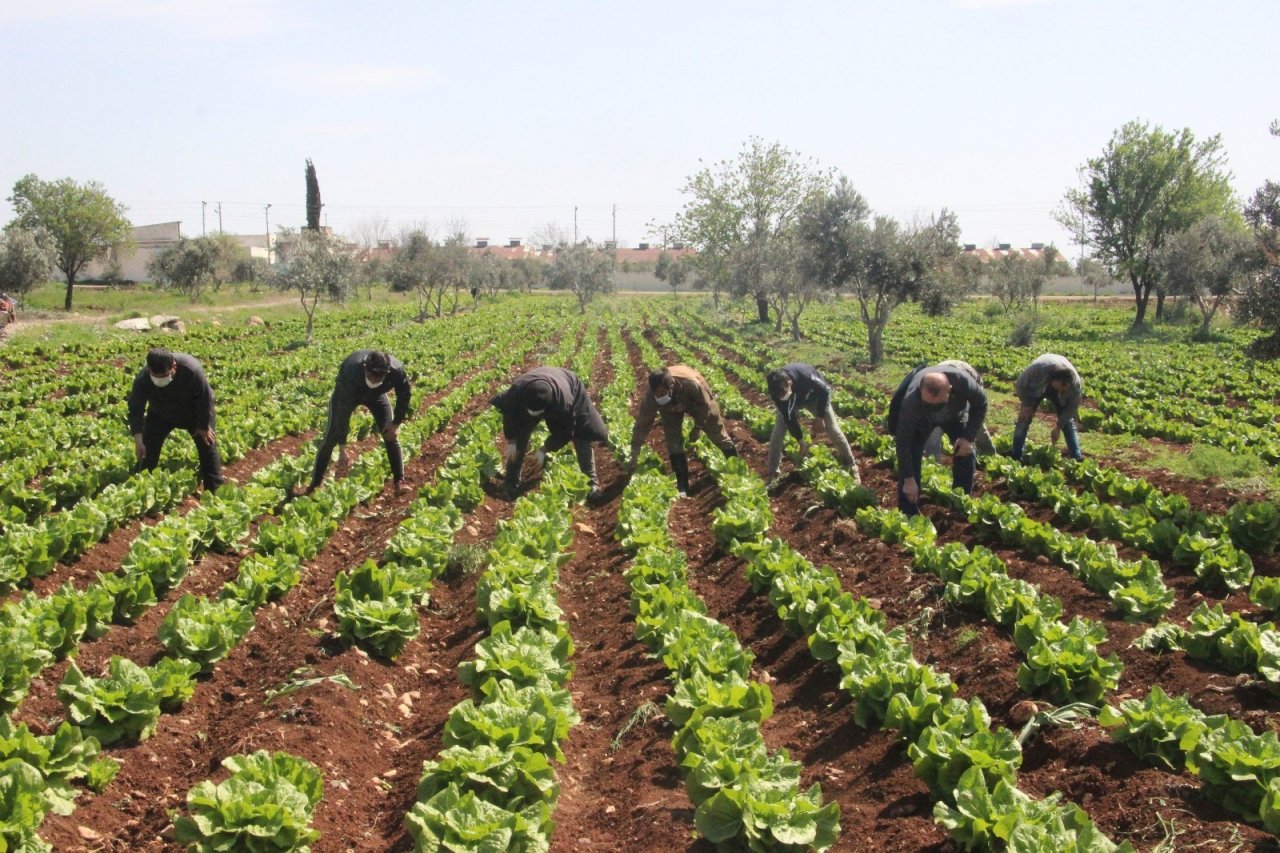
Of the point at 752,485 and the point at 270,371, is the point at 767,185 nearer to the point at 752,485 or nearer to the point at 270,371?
the point at 270,371

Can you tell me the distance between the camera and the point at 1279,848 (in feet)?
13.1

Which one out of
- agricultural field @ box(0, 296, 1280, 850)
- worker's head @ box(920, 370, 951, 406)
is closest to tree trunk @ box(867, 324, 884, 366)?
agricultural field @ box(0, 296, 1280, 850)

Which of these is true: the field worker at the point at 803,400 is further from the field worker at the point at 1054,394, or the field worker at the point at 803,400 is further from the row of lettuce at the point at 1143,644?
the field worker at the point at 1054,394

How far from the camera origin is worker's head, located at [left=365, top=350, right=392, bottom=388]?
10.3m

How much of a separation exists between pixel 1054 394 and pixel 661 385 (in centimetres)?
583

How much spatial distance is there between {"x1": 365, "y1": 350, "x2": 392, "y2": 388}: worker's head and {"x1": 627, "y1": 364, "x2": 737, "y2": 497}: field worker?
2974 mm

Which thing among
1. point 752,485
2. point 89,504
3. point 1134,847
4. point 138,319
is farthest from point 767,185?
point 1134,847

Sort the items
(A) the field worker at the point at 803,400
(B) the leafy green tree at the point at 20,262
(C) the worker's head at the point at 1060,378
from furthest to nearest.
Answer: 1. (B) the leafy green tree at the point at 20,262
2. (C) the worker's head at the point at 1060,378
3. (A) the field worker at the point at 803,400

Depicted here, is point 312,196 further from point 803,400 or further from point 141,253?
point 803,400

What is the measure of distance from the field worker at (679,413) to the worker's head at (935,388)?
3.04 m

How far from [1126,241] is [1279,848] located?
4669 cm

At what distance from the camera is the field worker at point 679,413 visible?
11.2 meters


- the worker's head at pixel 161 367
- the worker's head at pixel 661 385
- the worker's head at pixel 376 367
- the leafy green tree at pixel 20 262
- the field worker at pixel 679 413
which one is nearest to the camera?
the worker's head at pixel 161 367

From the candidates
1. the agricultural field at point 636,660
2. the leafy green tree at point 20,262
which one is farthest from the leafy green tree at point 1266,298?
the leafy green tree at point 20,262
